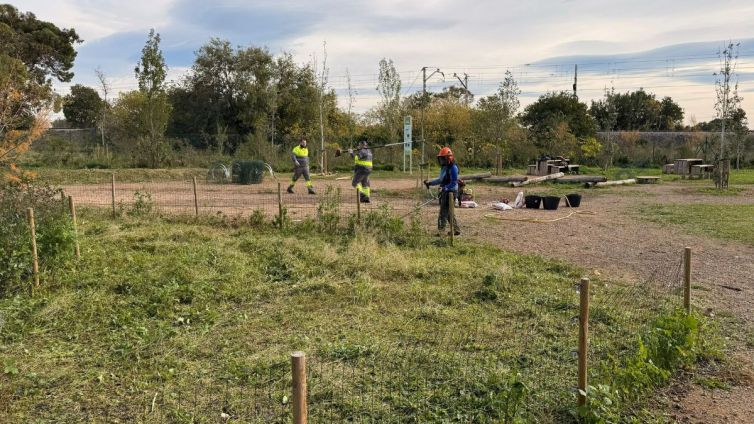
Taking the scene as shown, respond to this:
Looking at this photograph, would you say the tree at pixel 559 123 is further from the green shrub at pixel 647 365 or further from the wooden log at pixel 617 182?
the green shrub at pixel 647 365

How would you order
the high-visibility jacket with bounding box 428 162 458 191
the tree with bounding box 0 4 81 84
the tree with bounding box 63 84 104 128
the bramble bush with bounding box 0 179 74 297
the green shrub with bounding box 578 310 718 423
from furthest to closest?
the tree with bounding box 63 84 104 128 → the tree with bounding box 0 4 81 84 → the high-visibility jacket with bounding box 428 162 458 191 → the bramble bush with bounding box 0 179 74 297 → the green shrub with bounding box 578 310 718 423

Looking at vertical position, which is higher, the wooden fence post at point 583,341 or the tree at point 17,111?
the tree at point 17,111

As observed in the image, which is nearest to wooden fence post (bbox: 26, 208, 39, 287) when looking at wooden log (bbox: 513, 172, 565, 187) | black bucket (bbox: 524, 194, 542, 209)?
black bucket (bbox: 524, 194, 542, 209)

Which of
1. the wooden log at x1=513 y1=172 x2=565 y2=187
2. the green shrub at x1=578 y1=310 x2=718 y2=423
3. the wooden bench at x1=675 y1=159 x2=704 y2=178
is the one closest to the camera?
the green shrub at x1=578 y1=310 x2=718 y2=423

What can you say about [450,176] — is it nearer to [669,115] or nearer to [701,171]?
[701,171]

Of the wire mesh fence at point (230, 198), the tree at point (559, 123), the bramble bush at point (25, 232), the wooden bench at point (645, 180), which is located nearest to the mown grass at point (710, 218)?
the wire mesh fence at point (230, 198)

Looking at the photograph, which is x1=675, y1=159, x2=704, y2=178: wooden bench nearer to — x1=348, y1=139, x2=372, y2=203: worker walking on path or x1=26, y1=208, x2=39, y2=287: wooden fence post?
x1=348, y1=139, x2=372, y2=203: worker walking on path

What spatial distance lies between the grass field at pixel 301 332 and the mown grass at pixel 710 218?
4.88 m

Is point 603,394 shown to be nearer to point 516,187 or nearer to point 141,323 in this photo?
point 141,323

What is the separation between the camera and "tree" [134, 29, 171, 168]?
83.1 feet

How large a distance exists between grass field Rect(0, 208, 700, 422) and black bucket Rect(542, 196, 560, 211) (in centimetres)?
614

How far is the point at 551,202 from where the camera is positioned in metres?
15.0

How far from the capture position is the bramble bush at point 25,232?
6.82 metres

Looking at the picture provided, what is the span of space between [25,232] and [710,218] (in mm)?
13237
